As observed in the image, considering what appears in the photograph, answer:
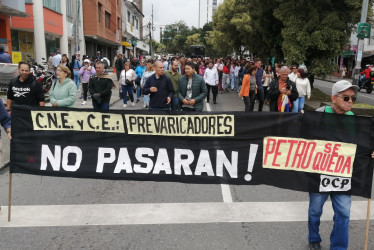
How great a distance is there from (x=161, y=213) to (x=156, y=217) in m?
0.13

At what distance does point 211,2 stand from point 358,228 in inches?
6739

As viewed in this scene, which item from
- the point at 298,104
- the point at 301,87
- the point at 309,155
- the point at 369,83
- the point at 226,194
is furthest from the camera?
the point at 369,83

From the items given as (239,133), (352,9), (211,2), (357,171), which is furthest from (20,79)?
(211,2)

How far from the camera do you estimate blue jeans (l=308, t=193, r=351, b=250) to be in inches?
133

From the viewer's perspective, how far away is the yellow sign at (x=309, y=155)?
372 cm

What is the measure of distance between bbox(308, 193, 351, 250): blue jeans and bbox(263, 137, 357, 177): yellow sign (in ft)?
0.91

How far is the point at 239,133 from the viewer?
406 centimetres

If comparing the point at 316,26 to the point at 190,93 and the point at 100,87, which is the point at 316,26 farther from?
the point at 100,87

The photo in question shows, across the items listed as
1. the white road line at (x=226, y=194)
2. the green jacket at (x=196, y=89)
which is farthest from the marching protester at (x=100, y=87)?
the white road line at (x=226, y=194)

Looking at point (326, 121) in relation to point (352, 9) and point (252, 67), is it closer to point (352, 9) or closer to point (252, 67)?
point (252, 67)

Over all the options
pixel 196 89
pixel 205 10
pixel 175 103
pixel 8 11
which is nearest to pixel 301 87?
pixel 175 103

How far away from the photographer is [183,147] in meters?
4.14

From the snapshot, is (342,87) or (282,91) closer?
(342,87)

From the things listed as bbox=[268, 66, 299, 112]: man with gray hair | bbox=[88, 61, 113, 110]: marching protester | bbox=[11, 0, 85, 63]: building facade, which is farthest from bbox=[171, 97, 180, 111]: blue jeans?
bbox=[11, 0, 85, 63]: building facade
